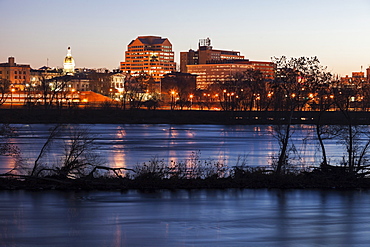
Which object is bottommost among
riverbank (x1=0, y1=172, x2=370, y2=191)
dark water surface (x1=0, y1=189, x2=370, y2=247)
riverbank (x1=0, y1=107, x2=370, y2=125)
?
dark water surface (x1=0, y1=189, x2=370, y2=247)

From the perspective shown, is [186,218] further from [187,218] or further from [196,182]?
[196,182]

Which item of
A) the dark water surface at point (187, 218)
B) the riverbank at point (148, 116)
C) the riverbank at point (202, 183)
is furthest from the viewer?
the riverbank at point (148, 116)

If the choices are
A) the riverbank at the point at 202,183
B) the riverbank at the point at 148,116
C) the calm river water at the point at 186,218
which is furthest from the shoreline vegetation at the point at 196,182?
the riverbank at the point at 148,116

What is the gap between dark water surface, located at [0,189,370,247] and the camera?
1365 centimetres

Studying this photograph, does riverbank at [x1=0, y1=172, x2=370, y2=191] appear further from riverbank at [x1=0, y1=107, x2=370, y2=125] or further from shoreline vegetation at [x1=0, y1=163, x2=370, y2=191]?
riverbank at [x1=0, y1=107, x2=370, y2=125]

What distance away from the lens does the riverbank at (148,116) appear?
4087 inches

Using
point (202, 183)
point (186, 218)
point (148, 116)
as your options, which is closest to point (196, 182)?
point (202, 183)

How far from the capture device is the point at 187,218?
642 inches

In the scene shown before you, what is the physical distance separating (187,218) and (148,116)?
98205mm

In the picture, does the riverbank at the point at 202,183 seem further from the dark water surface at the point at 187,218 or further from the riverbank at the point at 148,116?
the riverbank at the point at 148,116

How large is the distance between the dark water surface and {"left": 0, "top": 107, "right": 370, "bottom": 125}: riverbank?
82657mm

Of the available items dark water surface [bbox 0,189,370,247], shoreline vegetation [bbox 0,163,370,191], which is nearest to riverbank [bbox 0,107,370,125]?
shoreline vegetation [bbox 0,163,370,191]

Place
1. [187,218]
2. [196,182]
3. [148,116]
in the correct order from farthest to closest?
1. [148,116]
2. [196,182]
3. [187,218]

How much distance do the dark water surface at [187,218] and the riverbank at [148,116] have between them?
82.7 metres
